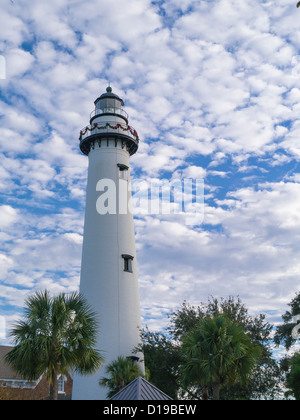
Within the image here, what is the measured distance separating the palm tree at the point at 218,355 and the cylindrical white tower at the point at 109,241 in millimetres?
9856

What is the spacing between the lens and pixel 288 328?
4275 cm

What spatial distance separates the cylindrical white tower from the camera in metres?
29.1

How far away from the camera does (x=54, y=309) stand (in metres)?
18.2

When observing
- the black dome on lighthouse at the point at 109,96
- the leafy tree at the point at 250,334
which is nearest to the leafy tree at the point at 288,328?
the leafy tree at the point at 250,334

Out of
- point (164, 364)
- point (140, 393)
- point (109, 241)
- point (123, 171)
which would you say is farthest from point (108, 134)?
point (140, 393)

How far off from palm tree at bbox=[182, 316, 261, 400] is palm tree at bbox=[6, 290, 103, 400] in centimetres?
455

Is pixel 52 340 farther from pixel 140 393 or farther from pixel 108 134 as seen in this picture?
pixel 108 134

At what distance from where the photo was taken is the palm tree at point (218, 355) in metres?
18.8

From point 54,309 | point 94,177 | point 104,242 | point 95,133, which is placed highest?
point 95,133

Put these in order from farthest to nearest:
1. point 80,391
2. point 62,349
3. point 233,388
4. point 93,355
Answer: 1. point 80,391
2. point 233,388
3. point 93,355
4. point 62,349
